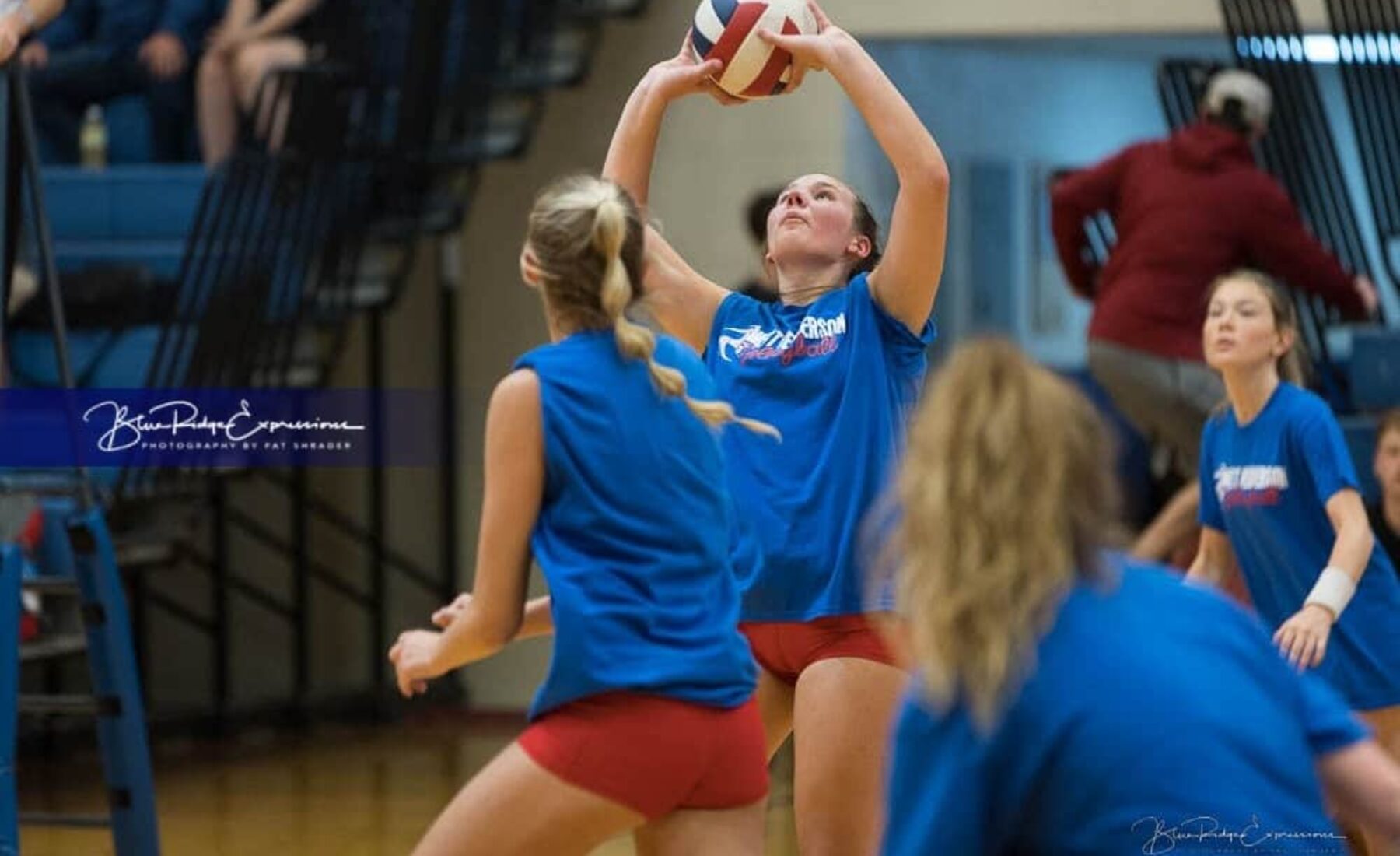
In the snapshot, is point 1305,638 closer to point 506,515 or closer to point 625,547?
point 625,547

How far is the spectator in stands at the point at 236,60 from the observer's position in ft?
29.9

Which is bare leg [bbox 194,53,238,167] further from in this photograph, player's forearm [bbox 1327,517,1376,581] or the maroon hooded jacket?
player's forearm [bbox 1327,517,1376,581]

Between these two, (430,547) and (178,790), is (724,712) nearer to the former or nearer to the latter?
(178,790)

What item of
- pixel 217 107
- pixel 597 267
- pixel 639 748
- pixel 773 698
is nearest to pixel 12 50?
pixel 773 698

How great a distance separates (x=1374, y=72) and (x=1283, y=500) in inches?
154

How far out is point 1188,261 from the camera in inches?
303

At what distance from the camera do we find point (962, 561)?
211cm

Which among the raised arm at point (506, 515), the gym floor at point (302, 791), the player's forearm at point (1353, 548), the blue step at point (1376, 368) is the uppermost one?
the raised arm at point (506, 515)

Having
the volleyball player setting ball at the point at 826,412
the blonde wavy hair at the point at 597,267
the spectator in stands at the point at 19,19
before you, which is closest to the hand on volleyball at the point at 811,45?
the volleyball player setting ball at the point at 826,412

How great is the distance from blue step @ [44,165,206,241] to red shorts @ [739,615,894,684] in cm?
566

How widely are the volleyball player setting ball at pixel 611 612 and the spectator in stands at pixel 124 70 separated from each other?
264 inches

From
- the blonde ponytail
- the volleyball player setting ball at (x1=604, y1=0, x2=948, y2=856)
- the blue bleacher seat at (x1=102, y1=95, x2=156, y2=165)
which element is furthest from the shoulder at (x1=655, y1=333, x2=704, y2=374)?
the blue bleacher seat at (x1=102, y1=95, x2=156, y2=165)

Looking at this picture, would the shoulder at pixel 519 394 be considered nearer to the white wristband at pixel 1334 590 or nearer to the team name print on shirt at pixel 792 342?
the team name print on shirt at pixel 792 342

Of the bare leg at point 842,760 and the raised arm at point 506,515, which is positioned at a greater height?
the raised arm at point 506,515
